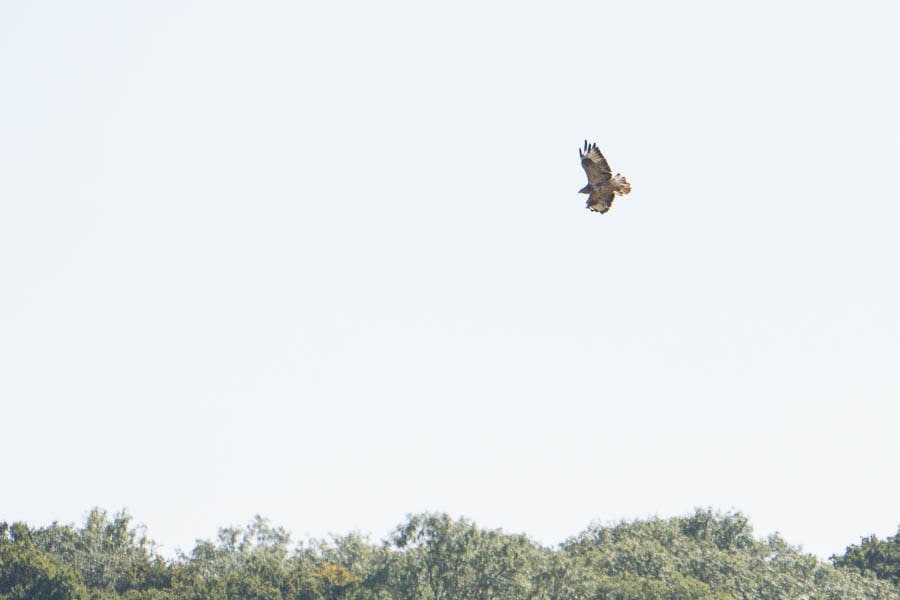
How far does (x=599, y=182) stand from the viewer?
1993 inches

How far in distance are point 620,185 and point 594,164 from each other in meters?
1.24

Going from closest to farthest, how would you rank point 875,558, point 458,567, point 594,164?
1. point 594,164
2. point 458,567
3. point 875,558

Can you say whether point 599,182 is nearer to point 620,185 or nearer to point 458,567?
point 620,185

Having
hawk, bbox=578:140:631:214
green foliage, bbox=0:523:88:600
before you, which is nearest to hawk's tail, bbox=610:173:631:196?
hawk, bbox=578:140:631:214

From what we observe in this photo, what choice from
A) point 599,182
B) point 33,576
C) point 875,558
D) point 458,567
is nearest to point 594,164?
point 599,182

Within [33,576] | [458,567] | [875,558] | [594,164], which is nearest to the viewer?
[594,164]

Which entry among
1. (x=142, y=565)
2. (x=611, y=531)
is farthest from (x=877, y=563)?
(x=142, y=565)

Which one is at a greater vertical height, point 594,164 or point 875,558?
point 875,558

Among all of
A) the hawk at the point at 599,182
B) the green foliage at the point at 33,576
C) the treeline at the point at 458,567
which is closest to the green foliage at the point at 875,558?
the treeline at the point at 458,567

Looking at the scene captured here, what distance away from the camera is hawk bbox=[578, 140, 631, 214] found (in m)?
50.1

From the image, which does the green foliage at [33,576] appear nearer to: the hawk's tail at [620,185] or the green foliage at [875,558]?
the green foliage at [875,558]

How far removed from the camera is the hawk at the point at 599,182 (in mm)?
50062

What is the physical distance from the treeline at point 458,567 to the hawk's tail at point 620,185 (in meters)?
55.3

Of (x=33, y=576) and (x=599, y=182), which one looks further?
(x=33, y=576)
